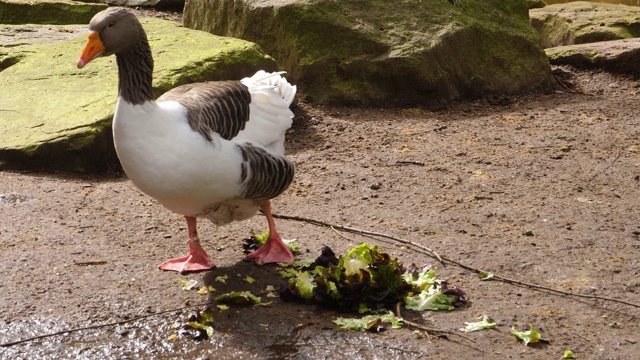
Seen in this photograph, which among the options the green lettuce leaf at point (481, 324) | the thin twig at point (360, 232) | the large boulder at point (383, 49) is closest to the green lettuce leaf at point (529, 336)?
the green lettuce leaf at point (481, 324)

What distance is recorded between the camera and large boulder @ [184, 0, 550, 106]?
26.9 ft

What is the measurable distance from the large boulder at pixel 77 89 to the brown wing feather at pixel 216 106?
193cm

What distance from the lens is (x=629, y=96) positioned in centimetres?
853

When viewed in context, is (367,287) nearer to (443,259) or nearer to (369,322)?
(369,322)

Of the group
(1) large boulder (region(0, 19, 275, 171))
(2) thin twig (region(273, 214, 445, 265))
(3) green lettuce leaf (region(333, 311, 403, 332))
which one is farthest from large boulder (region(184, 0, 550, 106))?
(3) green lettuce leaf (region(333, 311, 403, 332))

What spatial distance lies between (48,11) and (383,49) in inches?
182

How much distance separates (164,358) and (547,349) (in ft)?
5.72

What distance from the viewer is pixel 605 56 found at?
9.27 metres

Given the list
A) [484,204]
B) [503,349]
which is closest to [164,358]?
[503,349]

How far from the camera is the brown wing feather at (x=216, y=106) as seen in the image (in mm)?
4359

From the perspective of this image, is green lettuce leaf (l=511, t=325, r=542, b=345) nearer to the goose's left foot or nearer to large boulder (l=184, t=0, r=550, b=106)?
the goose's left foot

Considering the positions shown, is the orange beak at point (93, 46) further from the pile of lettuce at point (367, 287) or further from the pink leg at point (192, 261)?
the pile of lettuce at point (367, 287)

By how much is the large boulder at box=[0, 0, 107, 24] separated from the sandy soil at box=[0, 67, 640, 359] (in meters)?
3.92

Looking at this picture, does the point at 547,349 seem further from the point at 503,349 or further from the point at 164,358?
the point at 164,358
